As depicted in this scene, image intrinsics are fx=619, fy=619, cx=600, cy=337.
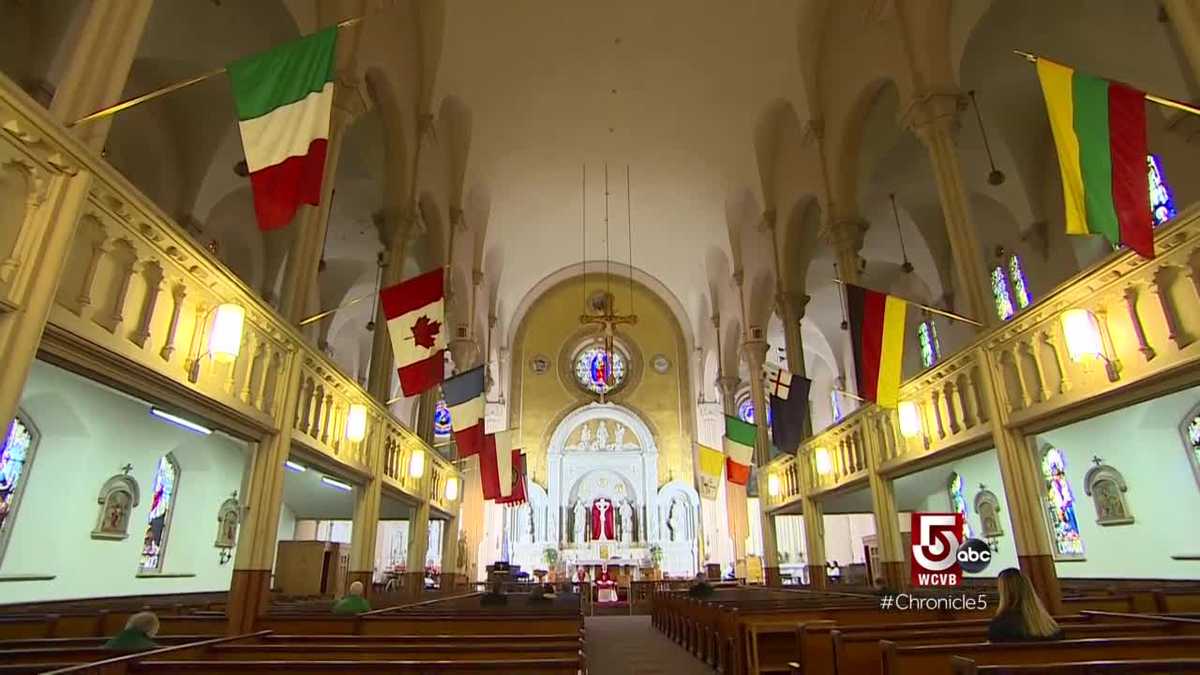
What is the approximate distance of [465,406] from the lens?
10.7m

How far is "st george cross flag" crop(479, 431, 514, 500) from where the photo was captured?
12594 mm

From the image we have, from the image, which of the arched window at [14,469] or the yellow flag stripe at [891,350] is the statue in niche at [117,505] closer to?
the arched window at [14,469]

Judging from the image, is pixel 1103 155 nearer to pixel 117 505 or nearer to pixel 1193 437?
pixel 1193 437

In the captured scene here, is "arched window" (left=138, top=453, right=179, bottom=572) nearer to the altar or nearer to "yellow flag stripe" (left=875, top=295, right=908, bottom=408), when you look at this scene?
"yellow flag stripe" (left=875, top=295, right=908, bottom=408)

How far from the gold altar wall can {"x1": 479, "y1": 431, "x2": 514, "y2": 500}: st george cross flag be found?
529 inches

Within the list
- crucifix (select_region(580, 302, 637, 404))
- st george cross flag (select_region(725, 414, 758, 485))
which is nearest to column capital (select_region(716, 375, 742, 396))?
crucifix (select_region(580, 302, 637, 404))

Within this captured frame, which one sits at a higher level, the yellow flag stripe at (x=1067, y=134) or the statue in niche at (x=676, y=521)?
the yellow flag stripe at (x=1067, y=134)

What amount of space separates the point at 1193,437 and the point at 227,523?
1840 centimetres

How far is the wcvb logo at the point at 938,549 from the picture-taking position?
4816 mm

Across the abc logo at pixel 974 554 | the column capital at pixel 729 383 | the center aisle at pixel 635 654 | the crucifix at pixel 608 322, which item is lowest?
the center aisle at pixel 635 654

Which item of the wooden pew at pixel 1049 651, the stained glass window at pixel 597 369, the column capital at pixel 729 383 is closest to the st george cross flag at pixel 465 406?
the wooden pew at pixel 1049 651

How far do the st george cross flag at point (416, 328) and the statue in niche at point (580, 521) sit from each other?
19554mm

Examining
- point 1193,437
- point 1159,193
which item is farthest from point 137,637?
point 1159,193

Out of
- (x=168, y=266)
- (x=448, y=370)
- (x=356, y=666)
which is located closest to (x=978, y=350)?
(x=356, y=666)
